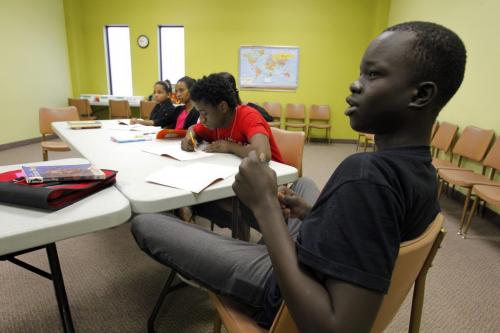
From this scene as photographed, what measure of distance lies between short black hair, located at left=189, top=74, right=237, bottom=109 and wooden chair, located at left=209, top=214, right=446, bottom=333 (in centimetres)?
115

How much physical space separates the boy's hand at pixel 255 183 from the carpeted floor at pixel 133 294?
1.03 m

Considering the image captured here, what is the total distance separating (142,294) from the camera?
1.68m

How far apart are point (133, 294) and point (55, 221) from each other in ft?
3.42

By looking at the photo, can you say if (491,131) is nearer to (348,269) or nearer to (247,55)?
(348,269)

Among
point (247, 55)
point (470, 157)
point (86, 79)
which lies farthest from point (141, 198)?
point (86, 79)

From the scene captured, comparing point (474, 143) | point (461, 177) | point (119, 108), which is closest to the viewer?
point (461, 177)

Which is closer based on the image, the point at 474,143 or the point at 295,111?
the point at 474,143

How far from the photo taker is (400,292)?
26.7 inches

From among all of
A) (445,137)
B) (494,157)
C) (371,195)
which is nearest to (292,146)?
(371,195)

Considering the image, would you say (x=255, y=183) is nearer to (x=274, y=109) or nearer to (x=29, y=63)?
(x=274, y=109)

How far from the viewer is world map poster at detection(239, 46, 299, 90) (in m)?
6.18

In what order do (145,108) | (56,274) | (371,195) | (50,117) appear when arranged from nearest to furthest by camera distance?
(371,195) < (56,274) < (50,117) < (145,108)

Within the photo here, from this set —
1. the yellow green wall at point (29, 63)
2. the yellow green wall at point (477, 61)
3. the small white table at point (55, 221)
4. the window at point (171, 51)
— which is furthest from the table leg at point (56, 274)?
the window at point (171, 51)

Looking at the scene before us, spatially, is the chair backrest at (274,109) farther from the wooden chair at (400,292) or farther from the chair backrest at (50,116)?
the wooden chair at (400,292)
